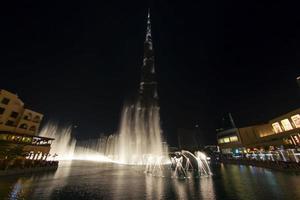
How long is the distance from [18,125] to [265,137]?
93.5 m

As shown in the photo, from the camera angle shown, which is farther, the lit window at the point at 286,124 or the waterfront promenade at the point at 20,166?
the lit window at the point at 286,124

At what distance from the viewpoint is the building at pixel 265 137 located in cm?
5297

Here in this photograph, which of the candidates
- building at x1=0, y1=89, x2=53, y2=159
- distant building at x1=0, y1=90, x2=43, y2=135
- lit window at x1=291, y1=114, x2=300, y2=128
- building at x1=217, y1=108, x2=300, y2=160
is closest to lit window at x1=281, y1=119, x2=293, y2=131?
building at x1=217, y1=108, x2=300, y2=160

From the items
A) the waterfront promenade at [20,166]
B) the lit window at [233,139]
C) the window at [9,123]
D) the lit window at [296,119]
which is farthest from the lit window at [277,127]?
the window at [9,123]

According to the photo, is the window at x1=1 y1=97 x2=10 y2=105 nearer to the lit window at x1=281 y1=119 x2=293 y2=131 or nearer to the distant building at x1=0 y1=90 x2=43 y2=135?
the distant building at x1=0 y1=90 x2=43 y2=135

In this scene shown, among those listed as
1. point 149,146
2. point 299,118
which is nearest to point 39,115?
point 149,146

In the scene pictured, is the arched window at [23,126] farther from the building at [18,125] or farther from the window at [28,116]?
the window at [28,116]

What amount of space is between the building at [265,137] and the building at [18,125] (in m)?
77.6

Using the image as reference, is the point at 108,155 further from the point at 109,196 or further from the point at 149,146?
the point at 109,196

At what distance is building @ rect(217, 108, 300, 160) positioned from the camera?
2085 inches

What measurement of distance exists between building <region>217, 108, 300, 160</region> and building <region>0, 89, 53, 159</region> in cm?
A: 7758

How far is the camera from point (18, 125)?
2216 inches

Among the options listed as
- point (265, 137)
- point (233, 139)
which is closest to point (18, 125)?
point (233, 139)

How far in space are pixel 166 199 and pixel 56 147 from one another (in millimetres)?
137391
